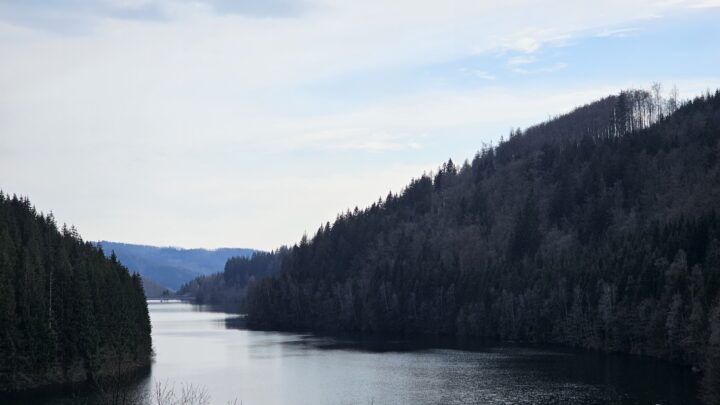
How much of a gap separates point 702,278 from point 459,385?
42722 mm

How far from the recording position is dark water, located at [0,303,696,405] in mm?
95312

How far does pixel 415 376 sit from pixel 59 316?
5167cm

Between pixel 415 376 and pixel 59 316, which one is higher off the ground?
pixel 59 316

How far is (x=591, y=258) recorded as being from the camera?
555 feet

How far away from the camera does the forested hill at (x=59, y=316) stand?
10406 cm

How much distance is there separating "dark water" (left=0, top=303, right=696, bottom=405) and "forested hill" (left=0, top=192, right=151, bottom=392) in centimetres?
850

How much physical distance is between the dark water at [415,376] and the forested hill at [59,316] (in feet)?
27.9

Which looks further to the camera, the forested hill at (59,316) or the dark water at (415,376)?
the forested hill at (59,316)

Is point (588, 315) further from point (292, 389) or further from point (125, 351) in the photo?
point (125, 351)

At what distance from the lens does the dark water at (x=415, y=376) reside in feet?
313

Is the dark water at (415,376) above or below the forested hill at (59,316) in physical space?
below

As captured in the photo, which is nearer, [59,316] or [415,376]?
[59,316]

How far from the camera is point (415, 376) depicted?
116m

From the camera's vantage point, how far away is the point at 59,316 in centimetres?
11350
